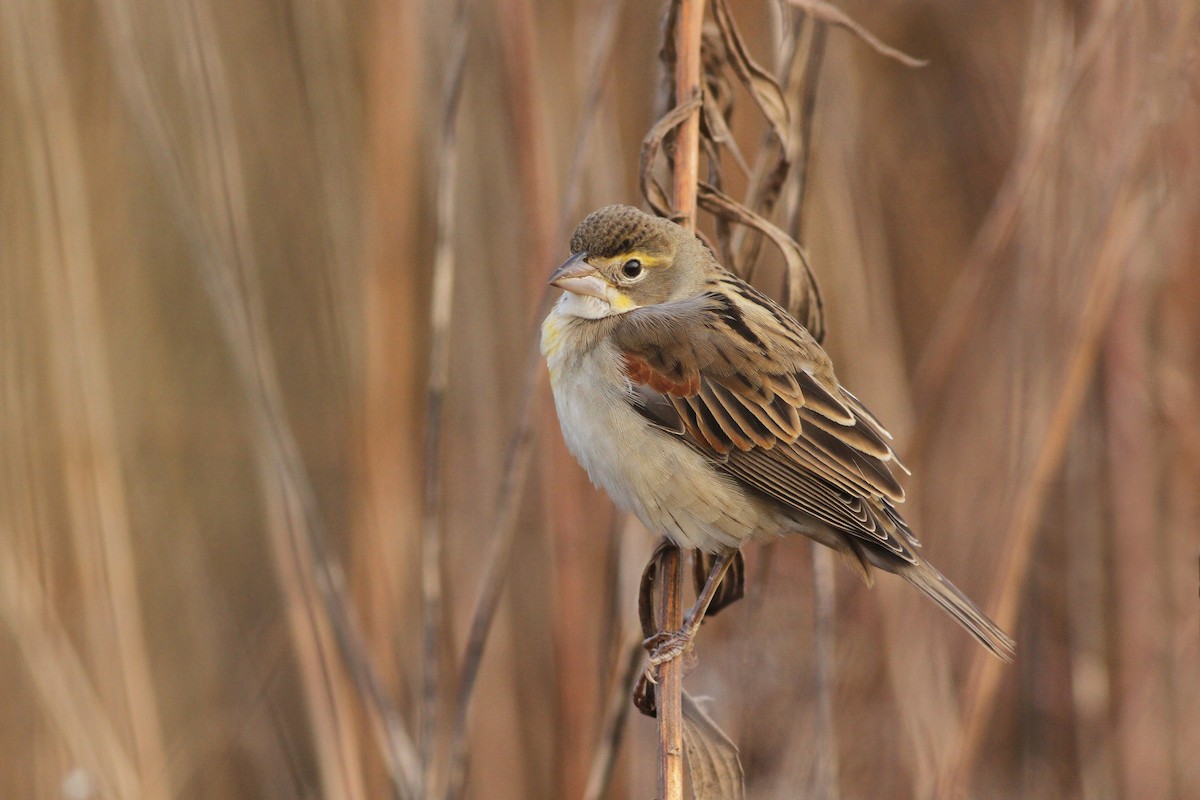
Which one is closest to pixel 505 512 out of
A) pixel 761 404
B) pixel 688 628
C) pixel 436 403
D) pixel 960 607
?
pixel 436 403

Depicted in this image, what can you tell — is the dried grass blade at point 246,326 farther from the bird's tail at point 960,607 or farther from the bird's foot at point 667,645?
the bird's tail at point 960,607

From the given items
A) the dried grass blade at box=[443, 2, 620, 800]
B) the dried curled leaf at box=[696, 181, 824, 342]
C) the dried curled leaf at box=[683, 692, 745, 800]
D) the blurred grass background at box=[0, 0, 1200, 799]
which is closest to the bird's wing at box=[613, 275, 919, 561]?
the dried curled leaf at box=[696, 181, 824, 342]

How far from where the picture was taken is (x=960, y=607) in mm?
2291

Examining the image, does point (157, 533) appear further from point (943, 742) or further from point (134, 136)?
point (943, 742)

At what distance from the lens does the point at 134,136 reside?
154 inches

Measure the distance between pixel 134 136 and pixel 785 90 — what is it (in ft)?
8.03

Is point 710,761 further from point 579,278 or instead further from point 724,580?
point 579,278

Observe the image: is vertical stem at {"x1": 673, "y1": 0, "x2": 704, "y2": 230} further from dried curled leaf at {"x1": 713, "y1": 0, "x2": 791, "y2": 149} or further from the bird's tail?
the bird's tail

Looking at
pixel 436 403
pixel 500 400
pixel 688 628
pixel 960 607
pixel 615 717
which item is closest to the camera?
pixel 960 607

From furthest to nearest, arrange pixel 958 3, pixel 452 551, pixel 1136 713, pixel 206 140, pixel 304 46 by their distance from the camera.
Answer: pixel 958 3 → pixel 452 551 → pixel 1136 713 → pixel 304 46 → pixel 206 140

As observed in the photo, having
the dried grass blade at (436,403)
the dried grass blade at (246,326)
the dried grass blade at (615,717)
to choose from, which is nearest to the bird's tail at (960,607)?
the dried grass blade at (615,717)

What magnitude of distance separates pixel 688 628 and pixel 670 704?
0.36 m

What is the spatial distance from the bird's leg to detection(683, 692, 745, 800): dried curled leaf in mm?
136

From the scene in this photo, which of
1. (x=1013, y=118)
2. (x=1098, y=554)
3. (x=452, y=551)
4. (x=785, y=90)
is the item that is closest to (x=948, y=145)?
(x=1013, y=118)
